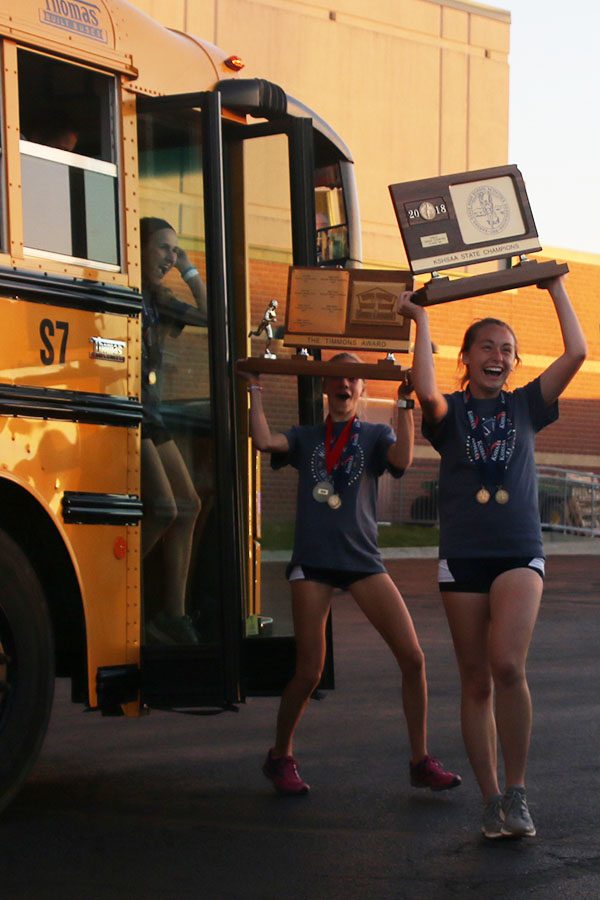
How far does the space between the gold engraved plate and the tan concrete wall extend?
1040 inches

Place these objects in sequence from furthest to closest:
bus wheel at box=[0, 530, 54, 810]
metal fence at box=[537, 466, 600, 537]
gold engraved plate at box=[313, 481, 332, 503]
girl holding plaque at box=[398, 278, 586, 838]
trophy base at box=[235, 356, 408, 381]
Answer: metal fence at box=[537, 466, 600, 537], gold engraved plate at box=[313, 481, 332, 503], trophy base at box=[235, 356, 408, 381], girl holding plaque at box=[398, 278, 586, 838], bus wheel at box=[0, 530, 54, 810]

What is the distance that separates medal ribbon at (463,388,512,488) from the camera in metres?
5.62

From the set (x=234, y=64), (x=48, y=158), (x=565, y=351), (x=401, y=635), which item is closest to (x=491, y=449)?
(x=565, y=351)

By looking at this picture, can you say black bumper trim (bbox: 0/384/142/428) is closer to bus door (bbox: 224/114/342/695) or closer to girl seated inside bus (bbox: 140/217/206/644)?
girl seated inside bus (bbox: 140/217/206/644)

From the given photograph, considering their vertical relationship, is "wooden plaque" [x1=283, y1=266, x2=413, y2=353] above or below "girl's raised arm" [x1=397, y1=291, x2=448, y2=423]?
above

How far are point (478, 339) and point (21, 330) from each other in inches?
66.0

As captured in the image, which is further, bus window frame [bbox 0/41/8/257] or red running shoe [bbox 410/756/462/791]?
red running shoe [bbox 410/756/462/791]

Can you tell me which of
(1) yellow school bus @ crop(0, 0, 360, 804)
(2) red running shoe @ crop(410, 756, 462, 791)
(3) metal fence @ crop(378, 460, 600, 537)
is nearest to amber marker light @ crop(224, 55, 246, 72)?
→ (1) yellow school bus @ crop(0, 0, 360, 804)

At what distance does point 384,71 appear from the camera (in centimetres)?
3516

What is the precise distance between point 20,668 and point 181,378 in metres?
1.41

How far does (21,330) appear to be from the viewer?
17.6ft

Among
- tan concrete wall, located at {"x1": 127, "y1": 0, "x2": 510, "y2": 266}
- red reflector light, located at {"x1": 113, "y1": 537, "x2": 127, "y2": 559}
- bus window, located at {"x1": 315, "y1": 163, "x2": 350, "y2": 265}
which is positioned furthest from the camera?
tan concrete wall, located at {"x1": 127, "y1": 0, "x2": 510, "y2": 266}

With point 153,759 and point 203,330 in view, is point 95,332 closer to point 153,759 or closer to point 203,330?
point 203,330

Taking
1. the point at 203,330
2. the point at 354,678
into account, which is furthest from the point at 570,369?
the point at 354,678
